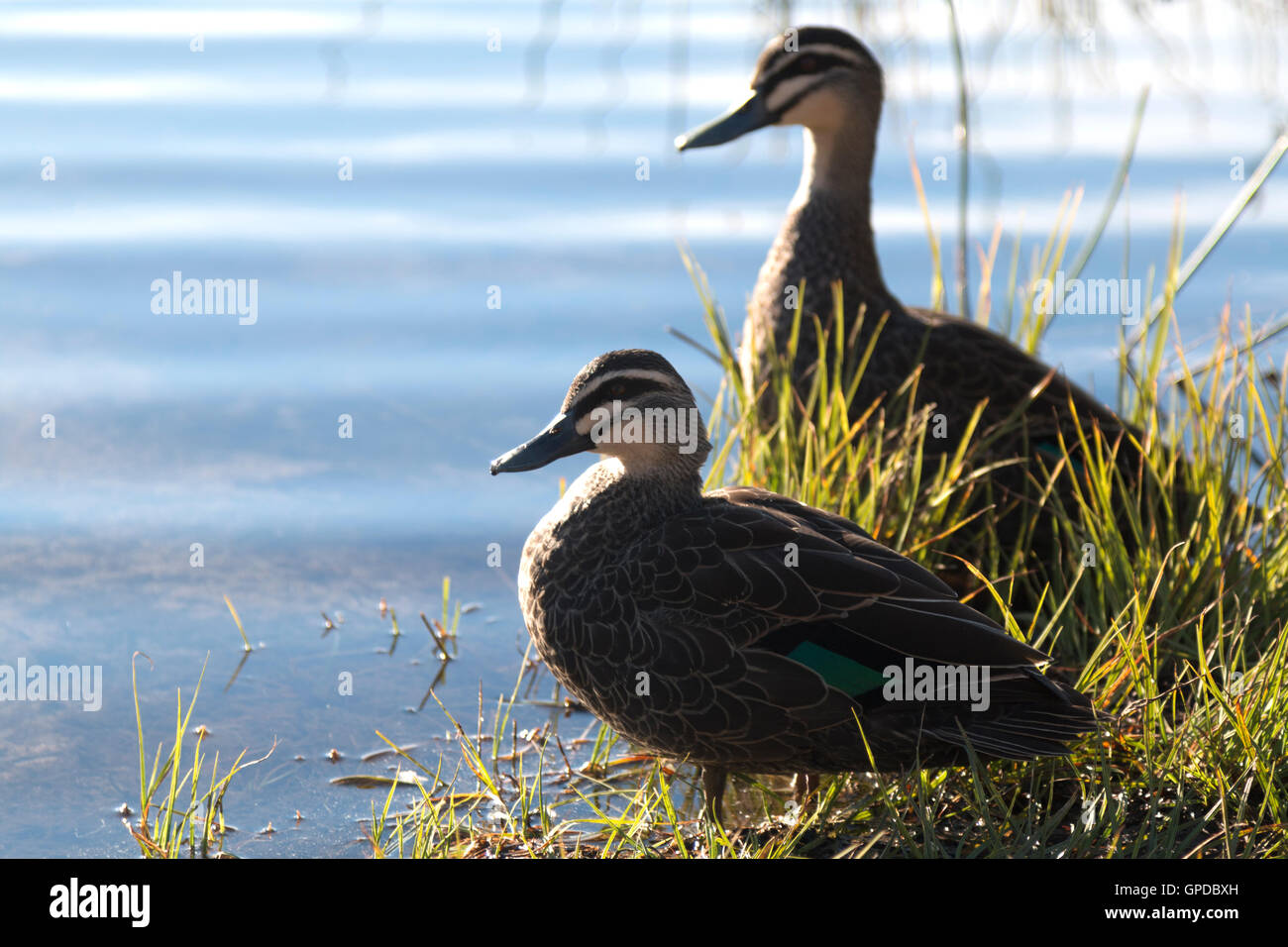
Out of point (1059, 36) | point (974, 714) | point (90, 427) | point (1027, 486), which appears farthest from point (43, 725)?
point (1059, 36)

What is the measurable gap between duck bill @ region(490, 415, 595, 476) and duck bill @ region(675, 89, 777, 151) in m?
2.27

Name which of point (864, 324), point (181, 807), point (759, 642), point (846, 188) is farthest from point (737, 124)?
point (181, 807)

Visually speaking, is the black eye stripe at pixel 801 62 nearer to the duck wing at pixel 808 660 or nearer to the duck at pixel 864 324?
the duck at pixel 864 324

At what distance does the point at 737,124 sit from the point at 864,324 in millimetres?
990

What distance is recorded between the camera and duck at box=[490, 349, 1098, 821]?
342 centimetres

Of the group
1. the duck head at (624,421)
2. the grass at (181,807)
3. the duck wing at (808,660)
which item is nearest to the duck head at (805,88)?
the duck head at (624,421)

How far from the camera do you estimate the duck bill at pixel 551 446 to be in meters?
3.78

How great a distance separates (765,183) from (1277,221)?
256 cm

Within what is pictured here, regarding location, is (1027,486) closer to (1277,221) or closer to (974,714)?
(974,714)

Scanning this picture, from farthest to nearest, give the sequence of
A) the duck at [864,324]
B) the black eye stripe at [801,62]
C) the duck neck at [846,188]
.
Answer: the black eye stripe at [801,62] → the duck neck at [846,188] → the duck at [864,324]

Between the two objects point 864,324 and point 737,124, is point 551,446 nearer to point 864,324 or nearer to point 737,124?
point 864,324

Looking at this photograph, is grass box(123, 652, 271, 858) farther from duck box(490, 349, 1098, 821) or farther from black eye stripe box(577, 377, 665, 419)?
black eye stripe box(577, 377, 665, 419)

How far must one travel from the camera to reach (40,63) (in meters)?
8.98

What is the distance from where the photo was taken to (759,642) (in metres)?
3.48
